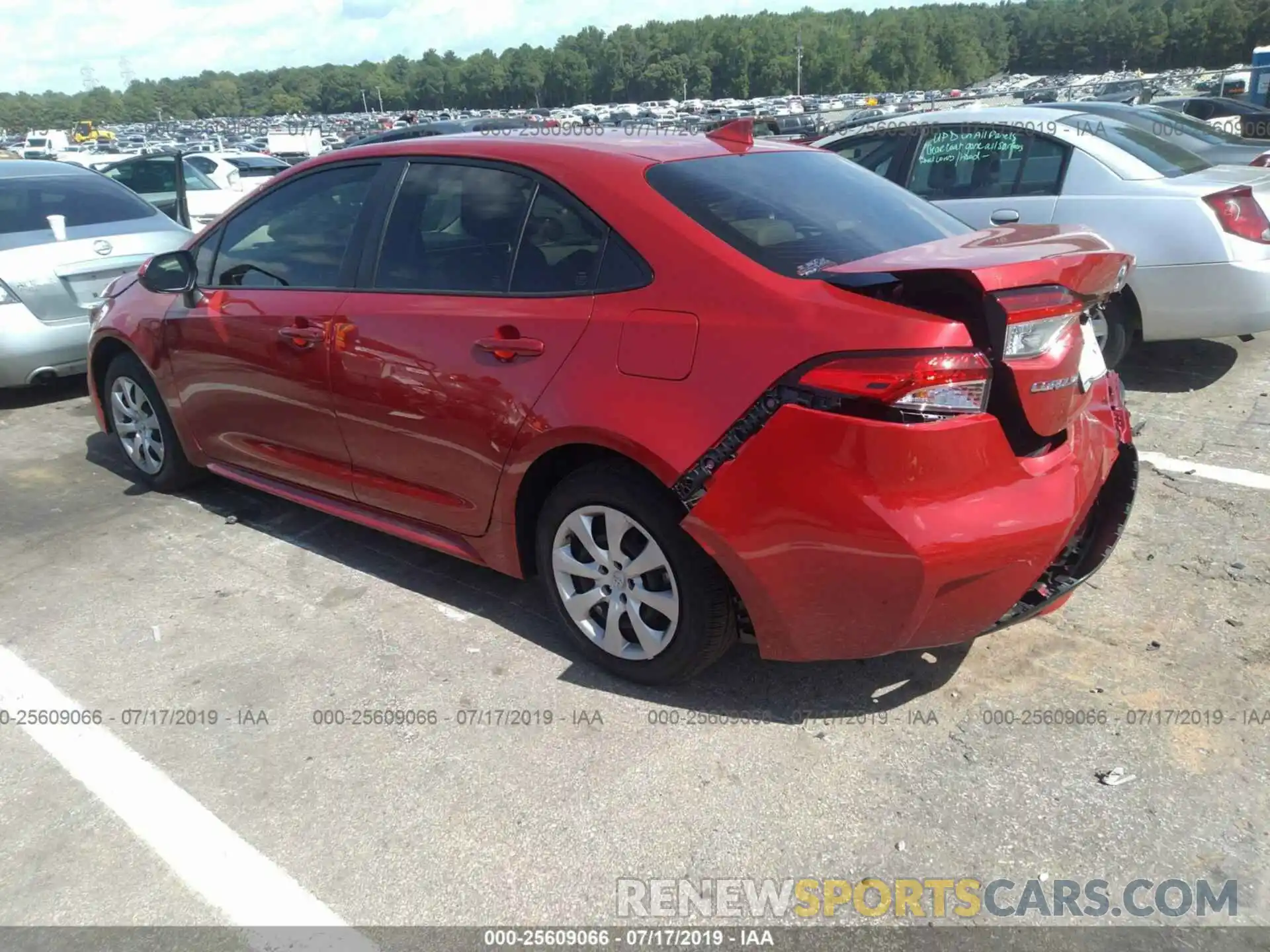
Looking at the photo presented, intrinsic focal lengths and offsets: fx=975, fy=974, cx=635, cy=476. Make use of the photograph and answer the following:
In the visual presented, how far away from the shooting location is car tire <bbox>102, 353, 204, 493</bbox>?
4797mm

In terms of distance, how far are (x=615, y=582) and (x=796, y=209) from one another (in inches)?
51.6

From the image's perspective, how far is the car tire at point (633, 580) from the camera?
283 cm

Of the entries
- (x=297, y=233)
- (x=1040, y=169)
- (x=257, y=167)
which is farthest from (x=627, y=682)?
(x=257, y=167)

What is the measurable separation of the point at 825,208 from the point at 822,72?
139 metres

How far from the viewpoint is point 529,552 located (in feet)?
11.0

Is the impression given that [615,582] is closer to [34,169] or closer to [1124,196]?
[1124,196]

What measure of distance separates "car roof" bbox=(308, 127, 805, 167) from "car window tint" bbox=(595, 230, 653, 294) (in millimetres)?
349

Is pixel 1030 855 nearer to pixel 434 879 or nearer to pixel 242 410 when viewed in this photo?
pixel 434 879

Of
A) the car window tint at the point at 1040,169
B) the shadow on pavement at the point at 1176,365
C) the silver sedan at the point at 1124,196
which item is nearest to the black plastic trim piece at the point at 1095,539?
the silver sedan at the point at 1124,196

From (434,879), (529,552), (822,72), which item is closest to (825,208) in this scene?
(529,552)

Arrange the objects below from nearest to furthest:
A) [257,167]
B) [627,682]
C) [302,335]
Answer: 1. [627,682]
2. [302,335]
3. [257,167]

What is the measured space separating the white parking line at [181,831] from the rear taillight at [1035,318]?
2.13m

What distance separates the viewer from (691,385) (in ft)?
8.77

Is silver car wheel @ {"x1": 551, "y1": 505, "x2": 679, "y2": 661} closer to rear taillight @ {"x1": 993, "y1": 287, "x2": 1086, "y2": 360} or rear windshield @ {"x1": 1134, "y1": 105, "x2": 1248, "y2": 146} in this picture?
rear taillight @ {"x1": 993, "y1": 287, "x2": 1086, "y2": 360}
